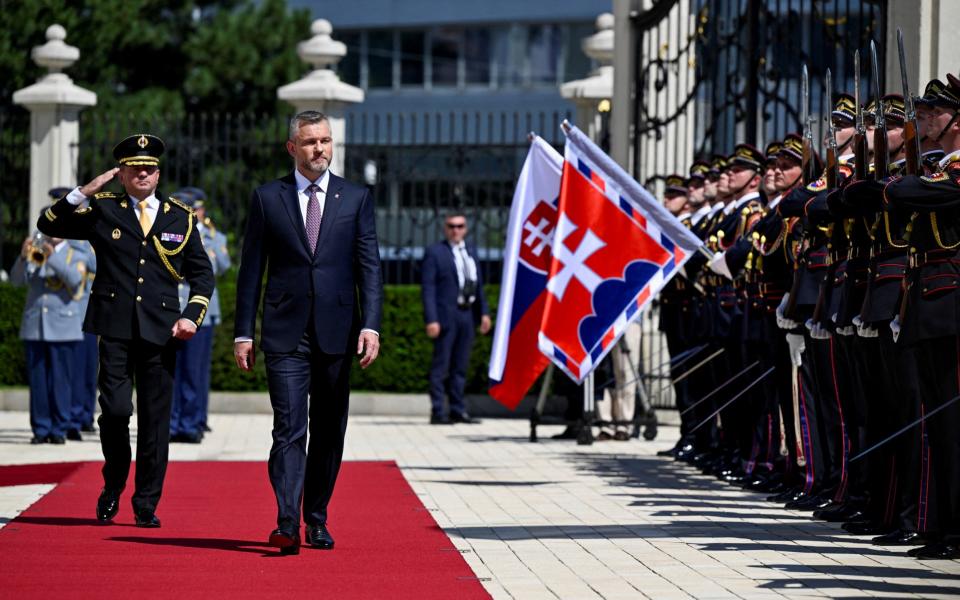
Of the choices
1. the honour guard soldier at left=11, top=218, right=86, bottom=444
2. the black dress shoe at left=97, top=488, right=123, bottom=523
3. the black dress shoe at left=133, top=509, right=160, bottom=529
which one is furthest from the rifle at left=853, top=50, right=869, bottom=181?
the honour guard soldier at left=11, top=218, right=86, bottom=444

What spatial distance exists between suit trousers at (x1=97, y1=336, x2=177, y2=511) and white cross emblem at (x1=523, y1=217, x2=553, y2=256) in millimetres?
3500

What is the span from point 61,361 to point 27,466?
8.37 feet

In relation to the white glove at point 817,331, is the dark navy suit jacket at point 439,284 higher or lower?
higher

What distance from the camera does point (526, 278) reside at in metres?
12.4

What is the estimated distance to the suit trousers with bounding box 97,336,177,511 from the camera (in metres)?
9.48

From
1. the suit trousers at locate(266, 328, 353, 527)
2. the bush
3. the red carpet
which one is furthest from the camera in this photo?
the bush

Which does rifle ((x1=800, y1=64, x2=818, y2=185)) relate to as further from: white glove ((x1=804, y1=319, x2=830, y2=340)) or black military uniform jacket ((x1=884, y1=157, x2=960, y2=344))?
black military uniform jacket ((x1=884, y1=157, x2=960, y2=344))

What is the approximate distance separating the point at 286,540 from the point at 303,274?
119 centimetres

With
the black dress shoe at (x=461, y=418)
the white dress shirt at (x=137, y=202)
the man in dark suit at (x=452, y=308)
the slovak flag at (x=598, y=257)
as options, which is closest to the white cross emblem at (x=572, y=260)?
the slovak flag at (x=598, y=257)

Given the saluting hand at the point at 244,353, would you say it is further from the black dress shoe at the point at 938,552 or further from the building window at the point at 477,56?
the building window at the point at 477,56

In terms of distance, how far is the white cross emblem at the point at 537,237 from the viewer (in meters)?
12.5

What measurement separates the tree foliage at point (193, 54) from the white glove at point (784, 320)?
22232mm

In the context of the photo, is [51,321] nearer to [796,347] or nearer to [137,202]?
[137,202]

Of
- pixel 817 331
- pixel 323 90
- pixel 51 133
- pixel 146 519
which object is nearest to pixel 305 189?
pixel 146 519
